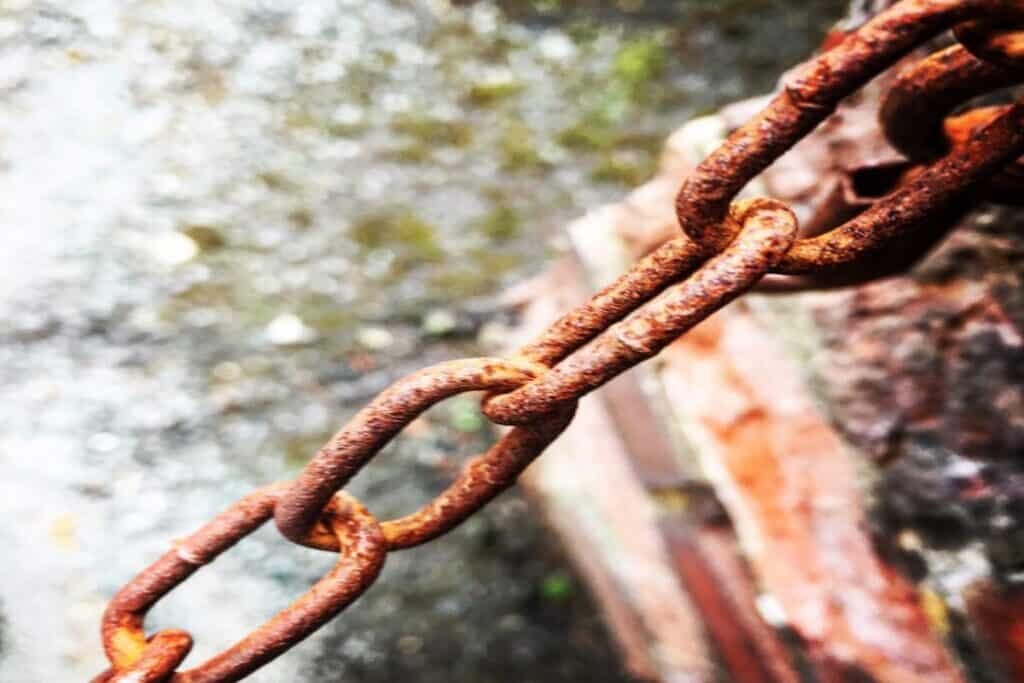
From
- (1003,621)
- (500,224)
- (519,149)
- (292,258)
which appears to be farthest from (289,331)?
(1003,621)

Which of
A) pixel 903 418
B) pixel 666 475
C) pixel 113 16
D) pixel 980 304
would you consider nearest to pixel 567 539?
pixel 666 475

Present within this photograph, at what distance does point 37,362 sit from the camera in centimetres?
144

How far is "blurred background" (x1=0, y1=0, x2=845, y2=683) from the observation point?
137cm

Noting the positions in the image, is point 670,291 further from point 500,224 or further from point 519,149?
point 519,149

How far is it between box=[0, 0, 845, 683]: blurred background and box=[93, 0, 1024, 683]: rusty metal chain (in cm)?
83

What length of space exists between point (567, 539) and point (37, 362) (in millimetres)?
1176

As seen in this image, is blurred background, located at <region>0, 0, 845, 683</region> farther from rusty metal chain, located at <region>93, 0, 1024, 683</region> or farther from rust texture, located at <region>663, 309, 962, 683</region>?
rusty metal chain, located at <region>93, 0, 1024, 683</region>

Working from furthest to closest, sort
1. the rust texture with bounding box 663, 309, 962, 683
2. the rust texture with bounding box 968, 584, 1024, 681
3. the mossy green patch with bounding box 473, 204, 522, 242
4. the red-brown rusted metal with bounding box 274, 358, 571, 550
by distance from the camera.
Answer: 1. the mossy green patch with bounding box 473, 204, 522, 242
2. the rust texture with bounding box 663, 309, 962, 683
3. the rust texture with bounding box 968, 584, 1024, 681
4. the red-brown rusted metal with bounding box 274, 358, 571, 550

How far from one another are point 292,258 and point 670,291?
55.0 inches

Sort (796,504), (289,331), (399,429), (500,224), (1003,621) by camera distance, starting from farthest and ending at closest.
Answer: (500,224), (289,331), (796,504), (1003,621), (399,429)

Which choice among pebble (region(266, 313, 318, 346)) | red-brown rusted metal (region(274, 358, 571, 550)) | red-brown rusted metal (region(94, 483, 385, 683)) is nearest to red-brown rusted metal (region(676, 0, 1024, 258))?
red-brown rusted metal (region(274, 358, 571, 550))

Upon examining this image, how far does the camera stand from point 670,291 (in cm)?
46

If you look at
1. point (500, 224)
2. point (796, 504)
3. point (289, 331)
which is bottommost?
point (796, 504)

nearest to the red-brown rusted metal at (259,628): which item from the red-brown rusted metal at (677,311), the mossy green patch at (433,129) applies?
the red-brown rusted metal at (677,311)
